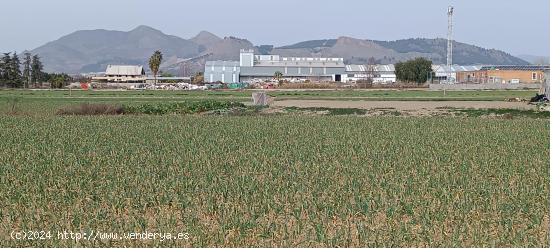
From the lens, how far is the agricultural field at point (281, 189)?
10398 mm

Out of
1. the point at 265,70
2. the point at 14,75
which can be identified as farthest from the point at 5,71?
the point at 265,70

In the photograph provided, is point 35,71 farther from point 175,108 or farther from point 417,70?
point 175,108

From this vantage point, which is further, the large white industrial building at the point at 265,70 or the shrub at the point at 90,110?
the large white industrial building at the point at 265,70

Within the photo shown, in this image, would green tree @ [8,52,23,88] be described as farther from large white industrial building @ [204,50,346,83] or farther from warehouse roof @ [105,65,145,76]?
large white industrial building @ [204,50,346,83]

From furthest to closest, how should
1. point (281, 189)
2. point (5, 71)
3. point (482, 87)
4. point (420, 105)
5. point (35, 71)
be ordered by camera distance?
point (35, 71)
point (5, 71)
point (482, 87)
point (420, 105)
point (281, 189)

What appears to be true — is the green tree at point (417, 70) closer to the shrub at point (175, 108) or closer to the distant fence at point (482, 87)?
the distant fence at point (482, 87)

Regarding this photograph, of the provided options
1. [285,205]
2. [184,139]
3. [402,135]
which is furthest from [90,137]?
[285,205]

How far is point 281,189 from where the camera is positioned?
1381 cm

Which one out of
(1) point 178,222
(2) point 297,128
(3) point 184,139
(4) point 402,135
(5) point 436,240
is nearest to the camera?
(5) point 436,240

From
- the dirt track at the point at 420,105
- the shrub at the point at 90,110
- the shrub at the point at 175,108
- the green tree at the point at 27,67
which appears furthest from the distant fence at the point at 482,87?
the green tree at the point at 27,67

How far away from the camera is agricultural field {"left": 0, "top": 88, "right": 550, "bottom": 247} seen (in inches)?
409

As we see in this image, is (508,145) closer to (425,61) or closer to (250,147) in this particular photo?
(250,147)

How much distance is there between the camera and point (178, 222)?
36.4 feet

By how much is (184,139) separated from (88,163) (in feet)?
23.8
